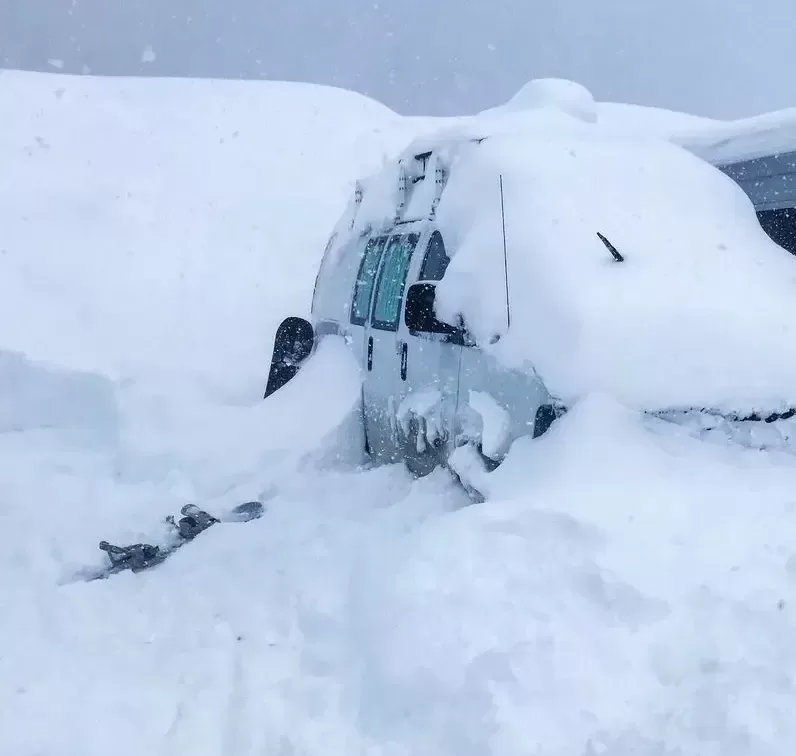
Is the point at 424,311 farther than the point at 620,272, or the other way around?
the point at 424,311

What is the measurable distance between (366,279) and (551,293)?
2.15 metres

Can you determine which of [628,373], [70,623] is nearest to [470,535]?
[628,373]

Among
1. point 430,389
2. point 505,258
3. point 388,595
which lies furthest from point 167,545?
point 505,258

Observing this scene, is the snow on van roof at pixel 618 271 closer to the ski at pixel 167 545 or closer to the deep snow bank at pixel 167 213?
the ski at pixel 167 545

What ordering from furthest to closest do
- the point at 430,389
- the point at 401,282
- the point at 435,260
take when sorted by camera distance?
the point at 401,282
the point at 435,260
the point at 430,389

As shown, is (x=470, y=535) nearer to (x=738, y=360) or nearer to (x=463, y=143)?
(x=738, y=360)

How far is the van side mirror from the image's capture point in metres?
4.39

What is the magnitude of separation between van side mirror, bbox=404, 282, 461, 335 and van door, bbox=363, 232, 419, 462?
2.14ft

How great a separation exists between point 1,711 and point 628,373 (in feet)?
9.53

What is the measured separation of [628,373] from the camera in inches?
142

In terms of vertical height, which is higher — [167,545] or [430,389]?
[430,389]

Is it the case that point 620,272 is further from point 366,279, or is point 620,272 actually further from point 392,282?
point 366,279

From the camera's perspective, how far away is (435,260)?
5.02 metres

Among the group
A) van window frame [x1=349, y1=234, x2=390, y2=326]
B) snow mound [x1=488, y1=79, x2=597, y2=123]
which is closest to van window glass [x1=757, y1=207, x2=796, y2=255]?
snow mound [x1=488, y1=79, x2=597, y2=123]
